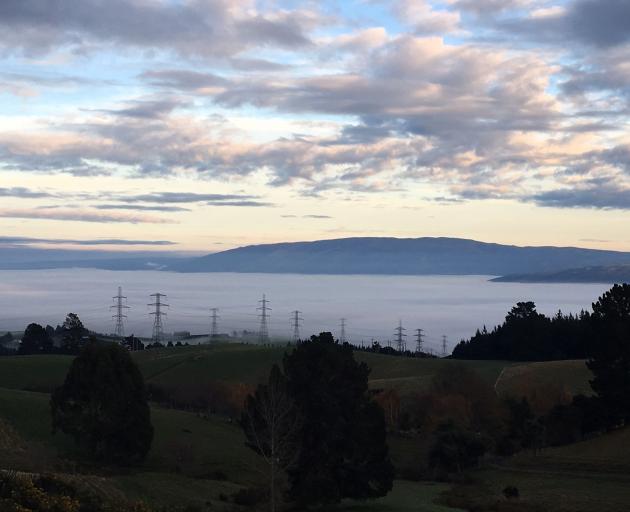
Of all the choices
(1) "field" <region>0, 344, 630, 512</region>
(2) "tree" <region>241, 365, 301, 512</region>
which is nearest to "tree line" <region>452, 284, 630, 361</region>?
(1) "field" <region>0, 344, 630, 512</region>

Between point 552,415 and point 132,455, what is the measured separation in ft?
102

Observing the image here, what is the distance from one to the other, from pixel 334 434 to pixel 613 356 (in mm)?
29455

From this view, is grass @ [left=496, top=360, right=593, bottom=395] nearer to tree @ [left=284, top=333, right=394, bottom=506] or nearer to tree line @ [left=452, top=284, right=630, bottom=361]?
tree line @ [left=452, top=284, right=630, bottom=361]

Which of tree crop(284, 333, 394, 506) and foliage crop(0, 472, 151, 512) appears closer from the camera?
foliage crop(0, 472, 151, 512)

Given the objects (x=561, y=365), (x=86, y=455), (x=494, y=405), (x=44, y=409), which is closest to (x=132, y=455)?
(x=86, y=455)

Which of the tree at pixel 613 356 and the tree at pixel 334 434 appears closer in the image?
the tree at pixel 334 434

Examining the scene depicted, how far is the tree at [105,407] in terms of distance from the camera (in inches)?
1831

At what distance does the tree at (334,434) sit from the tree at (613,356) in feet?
85.7

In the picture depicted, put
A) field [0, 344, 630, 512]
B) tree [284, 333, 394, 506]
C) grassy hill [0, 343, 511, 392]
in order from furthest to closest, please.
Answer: grassy hill [0, 343, 511, 392] → tree [284, 333, 394, 506] → field [0, 344, 630, 512]

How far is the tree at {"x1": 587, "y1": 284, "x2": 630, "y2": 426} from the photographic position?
180 ft

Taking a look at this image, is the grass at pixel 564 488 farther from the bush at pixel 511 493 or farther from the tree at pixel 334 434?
the tree at pixel 334 434

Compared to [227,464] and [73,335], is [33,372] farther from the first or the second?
[227,464]

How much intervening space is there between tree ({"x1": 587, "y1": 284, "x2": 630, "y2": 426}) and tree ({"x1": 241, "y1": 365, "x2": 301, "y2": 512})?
95.6 ft

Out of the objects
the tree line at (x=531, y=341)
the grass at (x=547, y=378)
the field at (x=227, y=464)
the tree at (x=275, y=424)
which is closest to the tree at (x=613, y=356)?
the field at (x=227, y=464)
